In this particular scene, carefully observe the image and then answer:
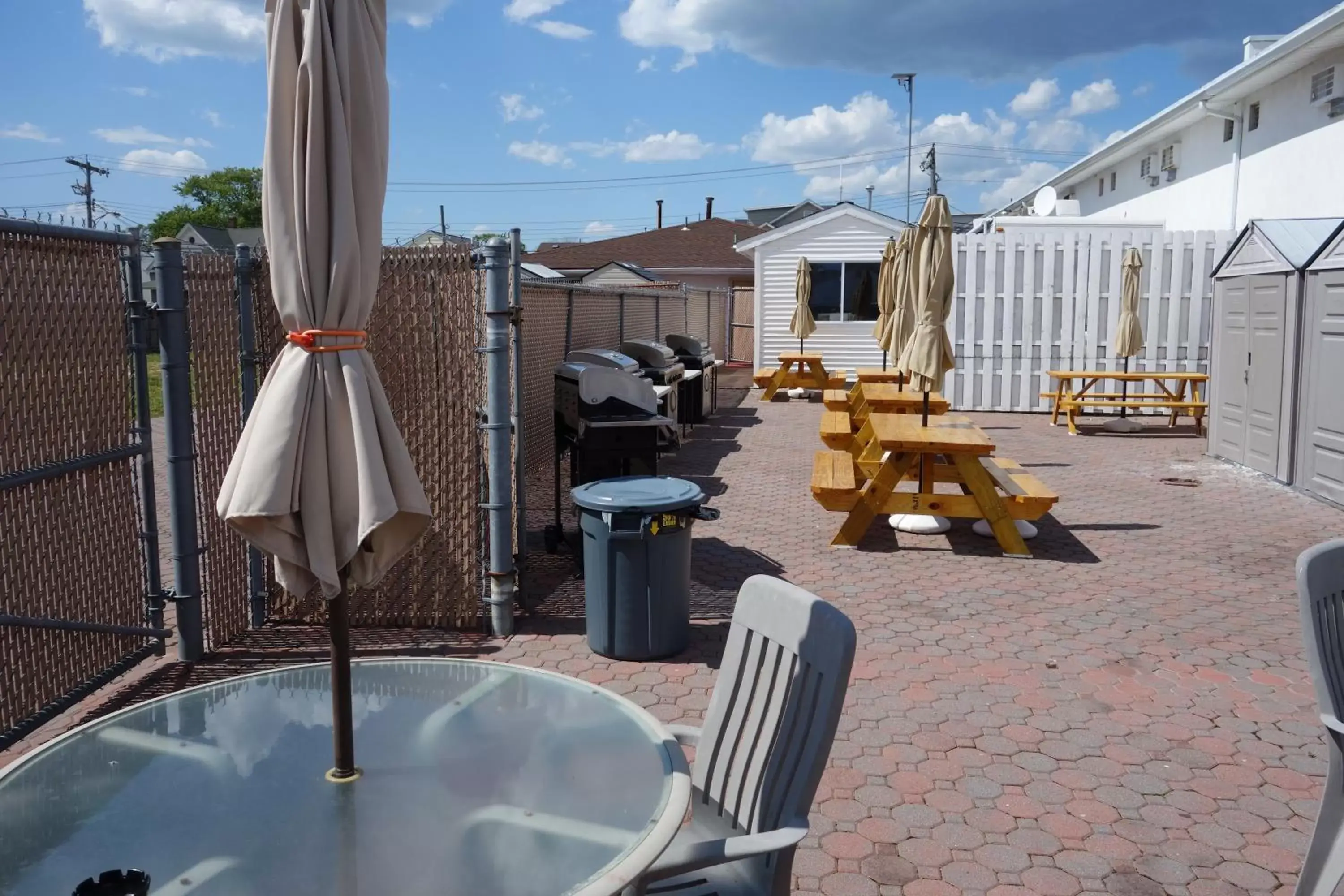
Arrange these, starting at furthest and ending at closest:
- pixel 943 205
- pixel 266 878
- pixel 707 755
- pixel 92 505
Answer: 1. pixel 943 205
2. pixel 92 505
3. pixel 707 755
4. pixel 266 878

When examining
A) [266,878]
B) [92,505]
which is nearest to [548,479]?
[92,505]

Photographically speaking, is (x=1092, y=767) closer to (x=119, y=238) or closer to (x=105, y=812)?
(x=105, y=812)

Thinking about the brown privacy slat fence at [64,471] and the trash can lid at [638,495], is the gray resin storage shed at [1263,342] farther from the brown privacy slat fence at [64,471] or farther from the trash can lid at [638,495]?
the brown privacy slat fence at [64,471]

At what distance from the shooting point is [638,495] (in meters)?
5.39

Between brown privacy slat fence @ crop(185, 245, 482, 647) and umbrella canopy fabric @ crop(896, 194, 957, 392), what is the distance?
4.09 m

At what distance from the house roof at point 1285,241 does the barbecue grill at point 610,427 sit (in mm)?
6492

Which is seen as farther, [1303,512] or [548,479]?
[548,479]

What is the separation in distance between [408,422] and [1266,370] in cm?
894

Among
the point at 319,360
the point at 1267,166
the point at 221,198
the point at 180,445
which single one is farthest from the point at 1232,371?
the point at 221,198

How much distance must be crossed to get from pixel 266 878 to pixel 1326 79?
15.7m

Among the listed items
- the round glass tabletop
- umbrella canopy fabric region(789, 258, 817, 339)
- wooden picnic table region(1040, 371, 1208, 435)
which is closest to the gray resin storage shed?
wooden picnic table region(1040, 371, 1208, 435)

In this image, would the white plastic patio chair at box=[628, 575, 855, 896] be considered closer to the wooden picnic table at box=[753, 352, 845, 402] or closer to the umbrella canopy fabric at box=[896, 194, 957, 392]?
the umbrella canopy fabric at box=[896, 194, 957, 392]

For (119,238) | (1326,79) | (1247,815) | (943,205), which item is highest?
(1326,79)

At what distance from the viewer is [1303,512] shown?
357 inches
